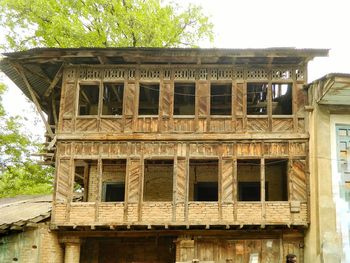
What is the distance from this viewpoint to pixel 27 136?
90.6 feet

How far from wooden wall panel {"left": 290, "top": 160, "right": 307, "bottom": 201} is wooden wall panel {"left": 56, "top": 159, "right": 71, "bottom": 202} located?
8.53 meters

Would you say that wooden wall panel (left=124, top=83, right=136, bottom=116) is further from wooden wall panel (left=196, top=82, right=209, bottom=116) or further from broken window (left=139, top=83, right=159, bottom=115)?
wooden wall panel (left=196, top=82, right=209, bottom=116)

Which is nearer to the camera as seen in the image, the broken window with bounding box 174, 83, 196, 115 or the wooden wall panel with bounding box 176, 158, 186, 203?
the wooden wall panel with bounding box 176, 158, 186, 203

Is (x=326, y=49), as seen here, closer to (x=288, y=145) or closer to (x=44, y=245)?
(x=288, y=145)

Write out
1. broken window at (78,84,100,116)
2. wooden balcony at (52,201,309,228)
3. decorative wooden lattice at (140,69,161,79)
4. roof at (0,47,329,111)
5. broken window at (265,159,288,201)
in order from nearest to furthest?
wooden balcony at (52,201,309,228) → roof at (0,47,329,111) → decorative wooden lattice at (140,69,161,79) → broken window at (265,159,288,201) → broken window at (78,84,100,116)

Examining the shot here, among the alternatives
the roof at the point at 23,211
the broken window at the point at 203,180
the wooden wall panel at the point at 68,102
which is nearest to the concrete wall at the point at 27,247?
the roof at the point at 23,211

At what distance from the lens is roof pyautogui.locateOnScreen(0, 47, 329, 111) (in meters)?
17.8

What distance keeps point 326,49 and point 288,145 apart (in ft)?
12.9

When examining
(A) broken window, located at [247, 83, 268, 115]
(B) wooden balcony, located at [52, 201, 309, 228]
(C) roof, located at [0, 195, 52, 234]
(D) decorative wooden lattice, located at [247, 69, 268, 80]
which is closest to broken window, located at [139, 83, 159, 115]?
(A) broken window, located at [247, 83, 268, 115]

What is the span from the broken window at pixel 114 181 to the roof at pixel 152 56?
443 centimetres

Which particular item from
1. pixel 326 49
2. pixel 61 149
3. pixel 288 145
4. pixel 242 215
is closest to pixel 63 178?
pixel 61 149

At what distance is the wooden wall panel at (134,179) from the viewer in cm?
1764

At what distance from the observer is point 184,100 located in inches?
821

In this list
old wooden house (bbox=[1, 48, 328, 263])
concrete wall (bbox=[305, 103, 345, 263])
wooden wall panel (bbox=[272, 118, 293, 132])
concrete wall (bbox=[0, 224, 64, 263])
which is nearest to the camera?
concrete wall (bbox=[305, 103, 345, 263])
